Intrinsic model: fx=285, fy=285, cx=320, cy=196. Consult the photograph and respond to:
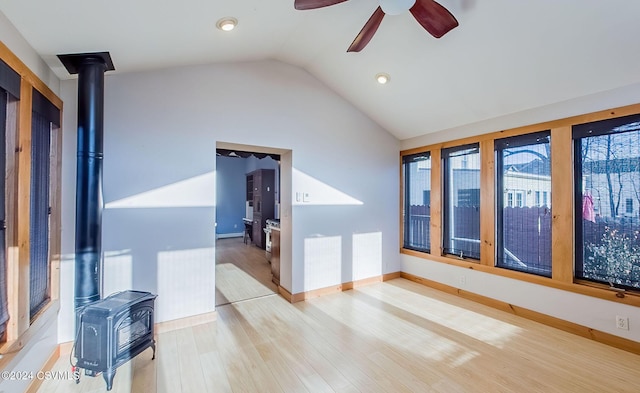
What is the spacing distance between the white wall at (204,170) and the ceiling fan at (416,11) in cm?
163

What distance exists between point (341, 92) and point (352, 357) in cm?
327

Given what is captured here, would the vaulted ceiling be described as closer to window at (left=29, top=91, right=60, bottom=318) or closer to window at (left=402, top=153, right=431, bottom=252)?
window at (left=29, top=91, right=60, bottom=318)

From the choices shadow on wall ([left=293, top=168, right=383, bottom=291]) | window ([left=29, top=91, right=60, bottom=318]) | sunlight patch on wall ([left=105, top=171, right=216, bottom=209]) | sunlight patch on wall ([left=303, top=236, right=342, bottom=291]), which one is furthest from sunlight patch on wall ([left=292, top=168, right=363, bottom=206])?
window ([left=29, top=91, right=60, bottom=318])

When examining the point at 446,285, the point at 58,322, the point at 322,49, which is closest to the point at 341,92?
the point at 322,49

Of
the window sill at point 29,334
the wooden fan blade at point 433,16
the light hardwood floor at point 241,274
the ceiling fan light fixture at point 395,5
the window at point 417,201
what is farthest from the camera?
the window at point 417,201

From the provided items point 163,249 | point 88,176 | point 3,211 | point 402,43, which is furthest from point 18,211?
point 402,43

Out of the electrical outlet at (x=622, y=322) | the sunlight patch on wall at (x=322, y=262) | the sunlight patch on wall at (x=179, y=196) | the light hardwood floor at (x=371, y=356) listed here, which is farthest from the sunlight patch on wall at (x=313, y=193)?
the electrical outlet at (x=622, y=322)

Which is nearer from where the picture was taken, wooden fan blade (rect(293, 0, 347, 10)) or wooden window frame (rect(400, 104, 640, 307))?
wooden fan blade (rect(293, 0, 347, 10))

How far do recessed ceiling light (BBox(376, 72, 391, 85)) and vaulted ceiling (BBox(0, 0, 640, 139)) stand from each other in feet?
0.21

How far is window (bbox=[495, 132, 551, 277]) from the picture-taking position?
10.3 feet

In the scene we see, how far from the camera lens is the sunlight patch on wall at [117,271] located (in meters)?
2.64

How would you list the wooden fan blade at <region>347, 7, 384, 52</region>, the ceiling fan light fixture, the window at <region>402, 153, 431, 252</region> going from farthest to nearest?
the window at <region>402, 153, 431, 252</region>
the wooden fan blade at <region>347, 7, 384, 52</region>
the ceiling fan light fixture

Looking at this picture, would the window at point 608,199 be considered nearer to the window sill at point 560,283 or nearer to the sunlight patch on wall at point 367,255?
the window sill at point 560,283

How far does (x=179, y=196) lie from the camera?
2953mm
